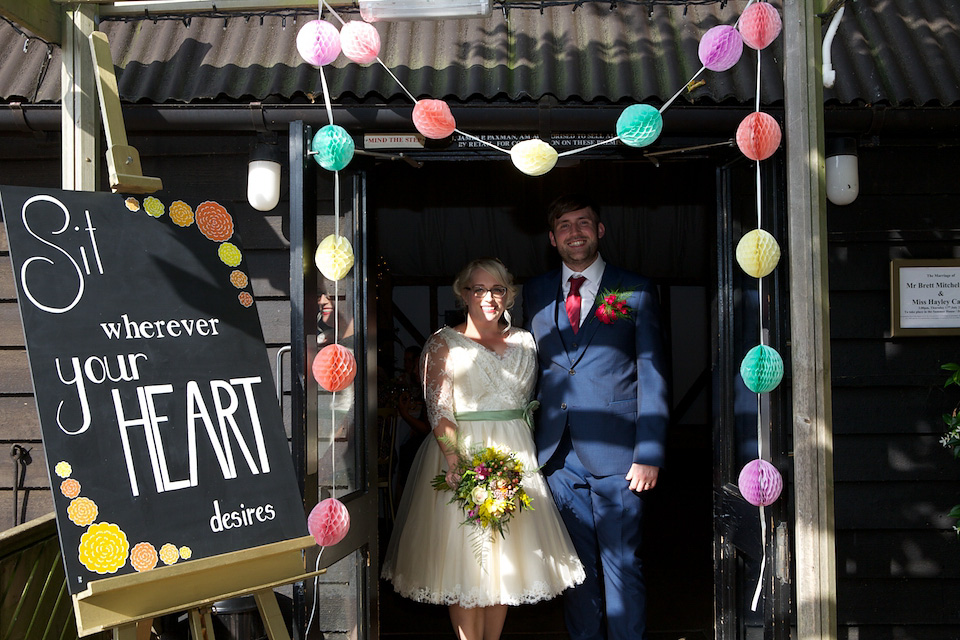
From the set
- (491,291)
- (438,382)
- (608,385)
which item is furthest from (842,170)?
(438,382)

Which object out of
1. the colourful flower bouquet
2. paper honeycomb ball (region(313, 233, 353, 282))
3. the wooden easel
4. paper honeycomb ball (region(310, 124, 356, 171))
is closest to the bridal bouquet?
the colourful flower bouquet

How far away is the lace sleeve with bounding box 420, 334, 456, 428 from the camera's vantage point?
327 cm

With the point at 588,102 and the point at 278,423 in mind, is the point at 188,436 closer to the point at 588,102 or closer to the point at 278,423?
the point at 278,423

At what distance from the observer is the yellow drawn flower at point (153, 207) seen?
216cm

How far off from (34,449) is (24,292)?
1.82 meters

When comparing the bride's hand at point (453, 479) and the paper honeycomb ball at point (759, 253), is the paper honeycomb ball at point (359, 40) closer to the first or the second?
the paper honeycomb ball at point (759, 253)

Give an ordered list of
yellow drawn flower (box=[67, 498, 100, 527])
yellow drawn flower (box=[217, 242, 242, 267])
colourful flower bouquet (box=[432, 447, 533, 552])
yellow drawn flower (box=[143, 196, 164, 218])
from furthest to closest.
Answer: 1. colourful flower bouquet (box=[432, 447, 533, 552])
2. yellow drawn flower (box=[217, 242, 242, 267])
3. yellow drawn flower (box=[143, 196, 164, 218])
4. yellow drawn flower (box=[67, 498, 100, 527])

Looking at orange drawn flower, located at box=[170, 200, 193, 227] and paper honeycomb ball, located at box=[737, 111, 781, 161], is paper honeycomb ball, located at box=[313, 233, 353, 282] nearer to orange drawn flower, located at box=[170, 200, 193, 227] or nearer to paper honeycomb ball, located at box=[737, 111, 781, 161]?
orange drawn flower, located at box=[170, 200, 193, 227]

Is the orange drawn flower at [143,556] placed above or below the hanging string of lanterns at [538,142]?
below

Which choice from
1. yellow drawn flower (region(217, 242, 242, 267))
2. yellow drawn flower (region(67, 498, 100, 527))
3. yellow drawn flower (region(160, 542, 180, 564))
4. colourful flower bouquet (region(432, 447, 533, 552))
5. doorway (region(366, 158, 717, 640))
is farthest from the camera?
doorway (region(366, 158, 717, 640))

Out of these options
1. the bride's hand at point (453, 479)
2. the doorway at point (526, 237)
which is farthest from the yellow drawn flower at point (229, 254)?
the doorway at point (526, 237)

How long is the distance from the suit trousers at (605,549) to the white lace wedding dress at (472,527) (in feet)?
0.22

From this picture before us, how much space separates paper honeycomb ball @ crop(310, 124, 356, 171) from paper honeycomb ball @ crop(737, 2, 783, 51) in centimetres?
122

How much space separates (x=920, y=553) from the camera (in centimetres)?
337
